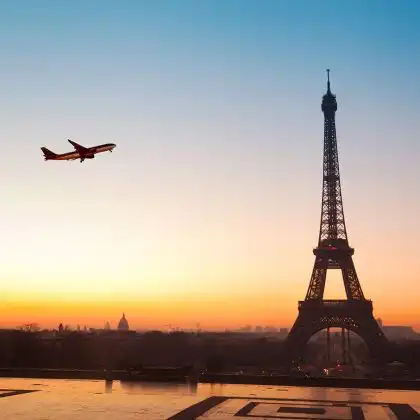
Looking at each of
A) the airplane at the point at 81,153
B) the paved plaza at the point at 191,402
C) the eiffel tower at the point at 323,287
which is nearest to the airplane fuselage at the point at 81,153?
the airplane at the point at 81,153

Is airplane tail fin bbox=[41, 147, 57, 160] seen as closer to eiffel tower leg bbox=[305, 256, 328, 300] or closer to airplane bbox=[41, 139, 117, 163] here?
airplane bbox=[41, 139, 117, 163]

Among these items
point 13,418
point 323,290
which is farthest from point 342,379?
point 323,290

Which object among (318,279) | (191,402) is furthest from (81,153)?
(318,279)

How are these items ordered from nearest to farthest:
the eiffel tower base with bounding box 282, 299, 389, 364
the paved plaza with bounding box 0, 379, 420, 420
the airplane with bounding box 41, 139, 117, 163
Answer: the paved plaza with bounding box 0, 379, 420, 420 → the airplane with bounding box 41, 139, 117, 163 → the eiffel tower base with bounding box 282, 299, 389, 364

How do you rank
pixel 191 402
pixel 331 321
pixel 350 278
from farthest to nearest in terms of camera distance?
pixel 350 278, pixel 331 321, pixel 191 402

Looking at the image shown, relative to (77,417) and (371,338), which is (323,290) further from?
(77,417)

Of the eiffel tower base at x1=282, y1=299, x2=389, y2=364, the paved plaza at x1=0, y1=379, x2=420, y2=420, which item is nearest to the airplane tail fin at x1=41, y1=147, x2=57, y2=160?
the paved plaza at x1=0, y1=379, x2=420, y2=420

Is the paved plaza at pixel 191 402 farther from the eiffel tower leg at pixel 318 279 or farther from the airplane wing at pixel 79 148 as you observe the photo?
the eiffel tower leg at pixel 318 279

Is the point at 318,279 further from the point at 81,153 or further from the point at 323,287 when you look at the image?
the point at 81,153
